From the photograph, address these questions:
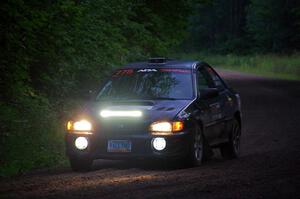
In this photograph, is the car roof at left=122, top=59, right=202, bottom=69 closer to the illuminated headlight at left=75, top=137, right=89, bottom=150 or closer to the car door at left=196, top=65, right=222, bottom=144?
the car door at left=196, top=65, right=222, bottom=144

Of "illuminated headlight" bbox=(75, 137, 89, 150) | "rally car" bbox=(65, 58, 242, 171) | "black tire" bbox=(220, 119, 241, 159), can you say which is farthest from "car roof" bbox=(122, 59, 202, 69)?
"illuminated headlight" bbox=(75, 137, 89, 150)

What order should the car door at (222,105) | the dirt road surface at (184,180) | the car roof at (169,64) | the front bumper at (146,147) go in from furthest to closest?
the car door at (222,105) < the car roof at (169,64) < the front bumper at (146,147) < the dirt road surface at (184,180)

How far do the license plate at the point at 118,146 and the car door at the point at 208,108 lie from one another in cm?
127

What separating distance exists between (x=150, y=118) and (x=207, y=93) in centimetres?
133

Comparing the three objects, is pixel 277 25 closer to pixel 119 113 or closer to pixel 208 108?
pixel 208 108

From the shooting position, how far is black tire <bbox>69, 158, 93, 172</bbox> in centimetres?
1172

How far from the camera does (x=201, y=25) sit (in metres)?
120

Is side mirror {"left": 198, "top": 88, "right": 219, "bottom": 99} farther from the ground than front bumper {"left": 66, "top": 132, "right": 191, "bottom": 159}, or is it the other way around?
side mirror {"left": 198, "top": 88, "right": 219, "bottom": 99}

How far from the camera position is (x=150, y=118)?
37.4ft

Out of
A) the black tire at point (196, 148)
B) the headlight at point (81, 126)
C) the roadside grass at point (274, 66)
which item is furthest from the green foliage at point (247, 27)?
the headlight at point (81, 126)

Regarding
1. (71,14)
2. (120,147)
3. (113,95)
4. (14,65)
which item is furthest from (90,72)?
(120,147)

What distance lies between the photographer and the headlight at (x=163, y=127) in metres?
11.4

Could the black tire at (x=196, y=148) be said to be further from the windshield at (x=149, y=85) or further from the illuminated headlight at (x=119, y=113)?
the illuminated headlight at (x=119, y=113)

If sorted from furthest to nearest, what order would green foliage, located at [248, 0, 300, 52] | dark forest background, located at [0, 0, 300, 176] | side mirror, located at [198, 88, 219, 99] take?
green foliage, located at [248, 0, 300, 52]
dark forest background, located at [0, 0, 300, 176]
side mirror, located at [198, 88, 219, 99]
